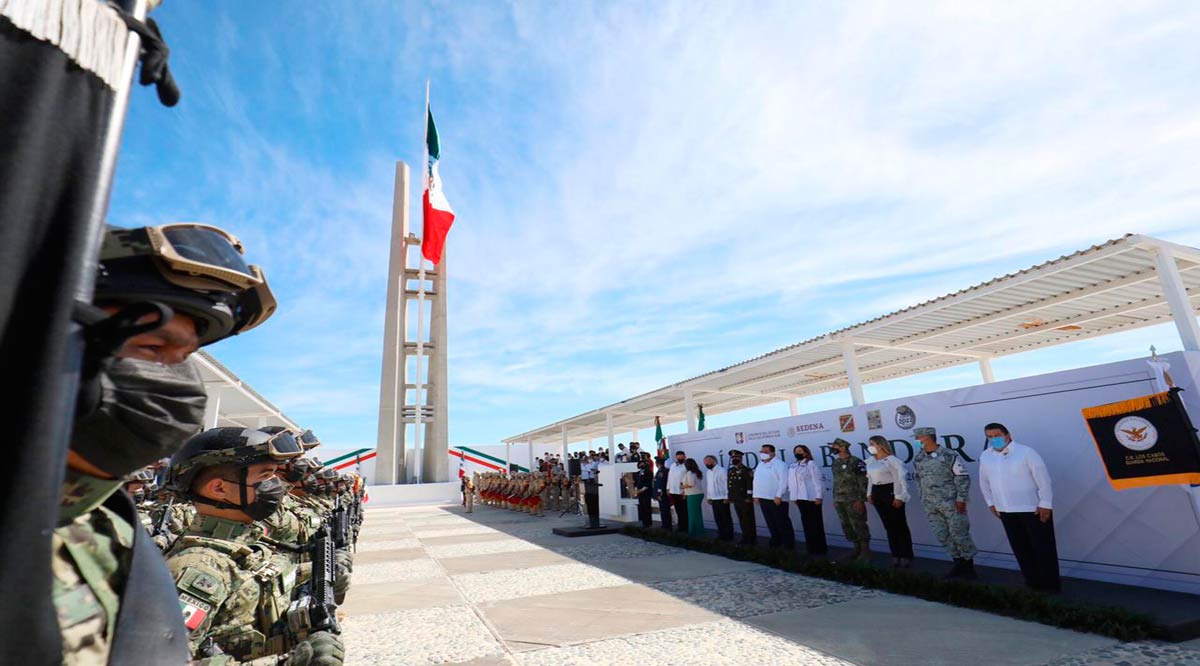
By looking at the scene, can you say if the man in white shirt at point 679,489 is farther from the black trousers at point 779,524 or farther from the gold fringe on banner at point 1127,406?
the gold fringe on banner at point 1127,406

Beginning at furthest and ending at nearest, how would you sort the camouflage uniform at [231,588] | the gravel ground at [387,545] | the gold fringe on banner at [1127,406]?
1. the gravel ground at [387,545]
2. the gold fringe on banner at [1127,406]
3. the camouflage uniform at [231,588]

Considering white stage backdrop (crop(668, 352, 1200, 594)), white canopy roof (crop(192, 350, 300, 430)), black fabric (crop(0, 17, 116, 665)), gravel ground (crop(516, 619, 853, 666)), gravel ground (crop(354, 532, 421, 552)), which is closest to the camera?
black fabric (crop(0, 17, 116, 665))

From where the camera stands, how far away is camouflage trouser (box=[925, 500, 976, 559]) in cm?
591

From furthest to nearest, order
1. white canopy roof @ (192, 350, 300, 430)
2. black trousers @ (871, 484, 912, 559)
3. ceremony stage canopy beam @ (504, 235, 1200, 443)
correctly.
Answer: white canopy roof @ (192, 350, 300, 430)
black trousers @ (871, 484, 912, 559)
ceremony stage canopy beam @ (504, 235, 1200, 443)

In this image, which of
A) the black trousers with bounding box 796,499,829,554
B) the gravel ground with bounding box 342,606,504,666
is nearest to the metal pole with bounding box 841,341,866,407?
the black trousers with bounding box 796,499,829,554

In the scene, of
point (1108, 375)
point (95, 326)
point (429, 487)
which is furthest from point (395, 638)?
point (429, 487)

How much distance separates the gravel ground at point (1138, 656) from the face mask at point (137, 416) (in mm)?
4799

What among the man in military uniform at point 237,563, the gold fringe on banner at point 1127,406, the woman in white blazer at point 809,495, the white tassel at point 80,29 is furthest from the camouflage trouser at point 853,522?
the white tassel at point 80,29

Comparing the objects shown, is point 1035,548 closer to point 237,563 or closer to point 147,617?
point 237,563

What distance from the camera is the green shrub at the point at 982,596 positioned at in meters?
4.02

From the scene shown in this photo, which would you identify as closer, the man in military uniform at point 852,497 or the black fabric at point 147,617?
the black fabric at point 147,617

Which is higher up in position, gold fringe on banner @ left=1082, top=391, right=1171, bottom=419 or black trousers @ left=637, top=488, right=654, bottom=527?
gold fringe on banner @ left=1082, top=391, right=1171, bottom=419

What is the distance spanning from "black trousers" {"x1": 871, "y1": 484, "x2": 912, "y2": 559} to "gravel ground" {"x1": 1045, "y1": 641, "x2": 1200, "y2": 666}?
2.92 m

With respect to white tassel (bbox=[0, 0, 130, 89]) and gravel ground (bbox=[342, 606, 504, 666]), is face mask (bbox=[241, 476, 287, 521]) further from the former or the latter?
white tassel (bbox=[0, 0, 130, 89])
